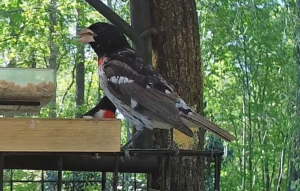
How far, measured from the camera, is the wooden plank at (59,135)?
0.95 meters

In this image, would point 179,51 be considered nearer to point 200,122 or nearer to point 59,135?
point 200,122

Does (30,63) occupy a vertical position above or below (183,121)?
above

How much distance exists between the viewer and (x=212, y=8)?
4.09 metres

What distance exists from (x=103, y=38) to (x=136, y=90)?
20cm

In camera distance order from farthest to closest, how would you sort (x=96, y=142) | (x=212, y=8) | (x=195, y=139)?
(x=212, y=8) < (x=195, y=139) < (x=96, y=142)

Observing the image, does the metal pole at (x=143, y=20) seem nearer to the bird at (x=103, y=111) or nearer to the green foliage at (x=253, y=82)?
the bird at (x=103, y=111)

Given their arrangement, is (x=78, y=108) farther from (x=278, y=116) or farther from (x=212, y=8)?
(x=278, y=116)

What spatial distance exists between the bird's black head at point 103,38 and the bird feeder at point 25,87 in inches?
9.5

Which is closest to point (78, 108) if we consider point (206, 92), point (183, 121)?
point (206, 92)

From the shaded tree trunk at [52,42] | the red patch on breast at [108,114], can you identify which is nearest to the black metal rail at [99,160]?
the red patch on breast at [108,114]

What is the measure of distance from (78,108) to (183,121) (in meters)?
4.00

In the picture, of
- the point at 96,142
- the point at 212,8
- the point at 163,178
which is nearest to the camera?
the point at 96,142

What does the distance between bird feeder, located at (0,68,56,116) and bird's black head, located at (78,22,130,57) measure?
0.79 feet

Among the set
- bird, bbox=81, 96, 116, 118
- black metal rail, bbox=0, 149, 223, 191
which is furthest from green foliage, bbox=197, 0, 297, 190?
black metal rail, bbox=0, 149, 223, 191
